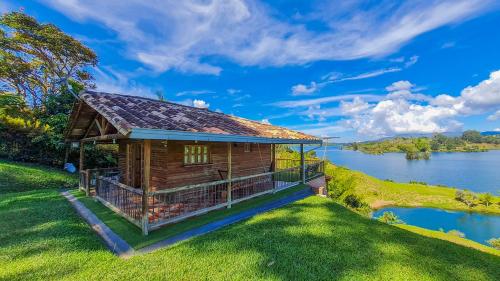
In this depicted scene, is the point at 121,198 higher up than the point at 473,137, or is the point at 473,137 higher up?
the point at 473,137

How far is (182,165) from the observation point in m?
8.02

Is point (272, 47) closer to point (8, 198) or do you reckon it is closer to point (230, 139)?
point (230, 139)

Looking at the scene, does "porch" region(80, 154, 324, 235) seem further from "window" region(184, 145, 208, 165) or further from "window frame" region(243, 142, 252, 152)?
"window frame" region(243, 142, 252, 152)

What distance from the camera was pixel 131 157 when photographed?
9.21 m

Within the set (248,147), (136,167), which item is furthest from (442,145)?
(136,167)

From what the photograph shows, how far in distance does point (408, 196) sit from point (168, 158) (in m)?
43.1

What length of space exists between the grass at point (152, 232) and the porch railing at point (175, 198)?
0.53ft

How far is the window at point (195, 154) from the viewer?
27.0ft

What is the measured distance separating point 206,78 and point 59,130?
19.0 m

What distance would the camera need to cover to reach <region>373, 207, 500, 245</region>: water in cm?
2897

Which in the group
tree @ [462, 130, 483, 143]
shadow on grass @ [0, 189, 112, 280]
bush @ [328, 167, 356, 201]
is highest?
tree @ [462, 130, 483, 143]

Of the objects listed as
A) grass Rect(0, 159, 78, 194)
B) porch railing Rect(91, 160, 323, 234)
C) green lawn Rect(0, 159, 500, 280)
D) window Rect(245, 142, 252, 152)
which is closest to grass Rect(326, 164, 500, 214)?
window Rect(245, 142, 252, 152)

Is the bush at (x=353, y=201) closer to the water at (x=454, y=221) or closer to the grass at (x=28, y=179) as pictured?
the water at (x=454, y=221)

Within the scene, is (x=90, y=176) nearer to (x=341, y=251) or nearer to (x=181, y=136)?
(x=181, y=136)
